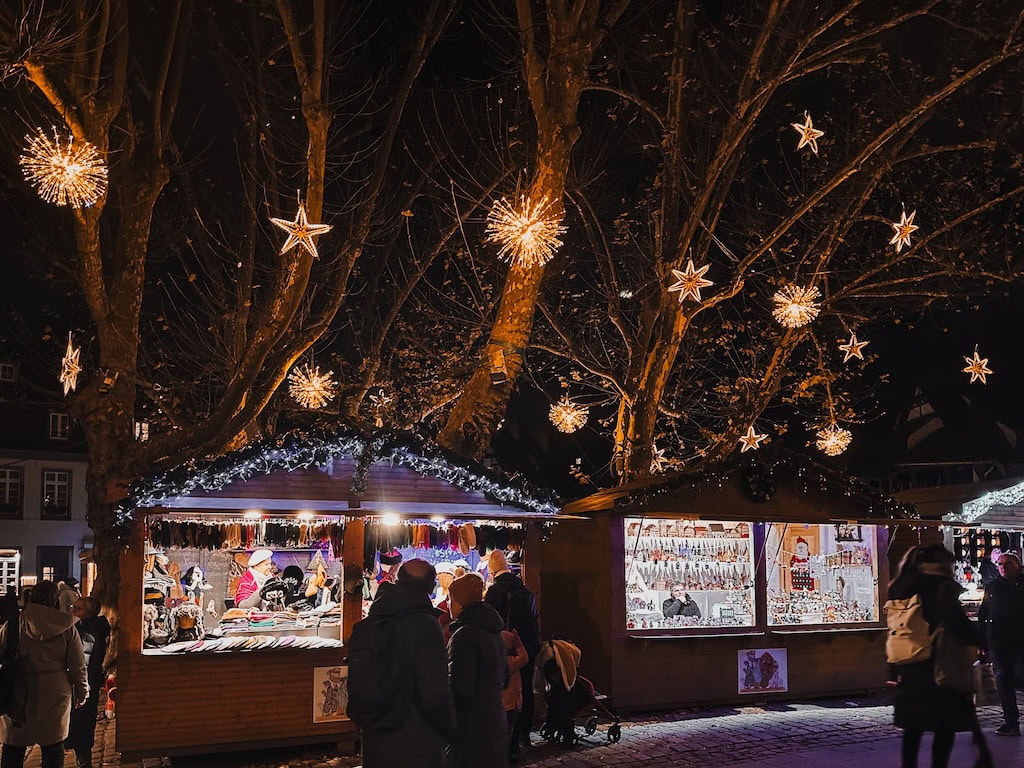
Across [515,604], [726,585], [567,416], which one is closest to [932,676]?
[515,604]

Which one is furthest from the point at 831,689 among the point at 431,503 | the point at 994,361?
the point at 994,361

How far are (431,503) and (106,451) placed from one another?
500 cm

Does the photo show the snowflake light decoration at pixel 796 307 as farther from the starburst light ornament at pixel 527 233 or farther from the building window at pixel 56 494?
the building window at pixel 56 494

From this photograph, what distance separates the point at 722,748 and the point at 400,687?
6222mm

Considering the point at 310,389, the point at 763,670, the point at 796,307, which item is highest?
the point at 796,307

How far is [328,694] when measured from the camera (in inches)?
422

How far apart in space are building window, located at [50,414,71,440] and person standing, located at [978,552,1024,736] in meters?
45.0

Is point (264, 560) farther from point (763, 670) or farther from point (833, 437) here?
point (833, 437)

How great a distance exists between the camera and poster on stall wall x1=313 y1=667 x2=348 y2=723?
10.7m

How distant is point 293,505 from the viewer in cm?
1090

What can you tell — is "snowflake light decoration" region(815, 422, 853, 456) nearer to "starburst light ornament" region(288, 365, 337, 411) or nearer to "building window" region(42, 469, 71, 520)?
"starburst light ornament" region(288, 365, 337, 411)

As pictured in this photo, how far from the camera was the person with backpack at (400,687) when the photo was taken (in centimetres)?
520

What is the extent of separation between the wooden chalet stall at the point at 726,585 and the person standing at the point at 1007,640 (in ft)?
9.36

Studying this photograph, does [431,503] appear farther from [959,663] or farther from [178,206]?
[178,206]
